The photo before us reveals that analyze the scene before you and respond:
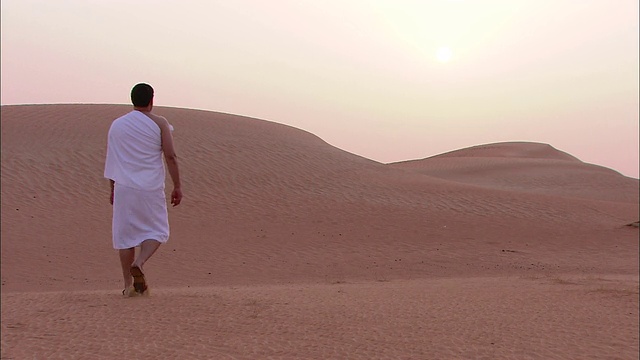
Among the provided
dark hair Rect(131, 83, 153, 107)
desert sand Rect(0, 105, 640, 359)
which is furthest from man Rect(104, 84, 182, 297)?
desert sand Rect(0, 105, 640, 359)

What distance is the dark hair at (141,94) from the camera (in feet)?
17.8

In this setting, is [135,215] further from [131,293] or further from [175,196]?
[131,293]

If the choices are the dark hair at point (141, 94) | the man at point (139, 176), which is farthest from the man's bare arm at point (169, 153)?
the dark hair at point (141, 94)

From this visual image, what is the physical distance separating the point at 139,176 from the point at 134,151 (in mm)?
214

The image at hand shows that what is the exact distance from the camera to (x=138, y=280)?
544 centimetres

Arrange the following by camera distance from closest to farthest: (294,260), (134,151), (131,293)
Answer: (134,151), (131,293), (294,260)

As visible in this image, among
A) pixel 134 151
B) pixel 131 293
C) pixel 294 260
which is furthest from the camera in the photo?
pixel 294 260

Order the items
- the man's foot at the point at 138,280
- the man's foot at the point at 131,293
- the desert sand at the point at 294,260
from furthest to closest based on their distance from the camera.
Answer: the man's foot at the point at 131,293
the man's foot at the point at 138,280
the desert sand at the point at 294,260

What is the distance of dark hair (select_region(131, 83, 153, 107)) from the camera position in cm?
542

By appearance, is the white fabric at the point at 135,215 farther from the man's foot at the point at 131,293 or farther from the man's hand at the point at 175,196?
the man's foot at the point at 131,293

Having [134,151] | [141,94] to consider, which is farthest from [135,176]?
[141,94]

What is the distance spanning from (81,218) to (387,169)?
42.2 feet

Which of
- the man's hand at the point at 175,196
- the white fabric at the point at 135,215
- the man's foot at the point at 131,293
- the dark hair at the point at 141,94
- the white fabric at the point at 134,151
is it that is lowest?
the man's foot at the point at 131,293

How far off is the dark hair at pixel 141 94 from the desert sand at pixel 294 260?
167 cm
